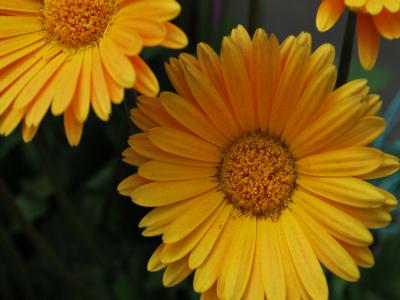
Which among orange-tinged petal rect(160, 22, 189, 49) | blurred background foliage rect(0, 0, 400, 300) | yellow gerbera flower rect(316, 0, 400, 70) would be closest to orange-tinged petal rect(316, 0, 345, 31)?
yellow gerbera flower rect(316, 0, 400, 70)

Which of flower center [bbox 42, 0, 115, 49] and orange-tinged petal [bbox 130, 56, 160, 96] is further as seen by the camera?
flower center [bbox 42, 0, 115, 49]

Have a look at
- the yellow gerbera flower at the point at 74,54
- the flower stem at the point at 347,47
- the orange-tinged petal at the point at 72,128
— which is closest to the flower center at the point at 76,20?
the yellow gerbera flower at the point at 74,54

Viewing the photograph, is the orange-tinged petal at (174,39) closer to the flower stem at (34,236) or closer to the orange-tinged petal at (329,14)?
the orange-tinged petal at (329,14)

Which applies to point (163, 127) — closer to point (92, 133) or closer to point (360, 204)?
point (360, 204)

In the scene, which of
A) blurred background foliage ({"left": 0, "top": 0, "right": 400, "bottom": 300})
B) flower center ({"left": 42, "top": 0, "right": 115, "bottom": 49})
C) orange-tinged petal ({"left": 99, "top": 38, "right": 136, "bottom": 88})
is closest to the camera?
orange-tinged petal ({"left": 99, "top": 38, "right": 136, "bottom": 88})

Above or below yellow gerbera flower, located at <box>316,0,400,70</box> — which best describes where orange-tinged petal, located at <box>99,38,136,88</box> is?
below

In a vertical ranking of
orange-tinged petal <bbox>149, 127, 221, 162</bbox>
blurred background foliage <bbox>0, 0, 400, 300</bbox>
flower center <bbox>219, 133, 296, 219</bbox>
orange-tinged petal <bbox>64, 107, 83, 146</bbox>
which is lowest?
blurred background foliage <bbox>0, 0, 400, 300</bbox>

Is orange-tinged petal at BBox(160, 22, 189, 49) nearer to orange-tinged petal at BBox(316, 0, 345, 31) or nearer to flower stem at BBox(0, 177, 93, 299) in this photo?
orange-tinged petal at BBox(316, 0, 345, 31)
